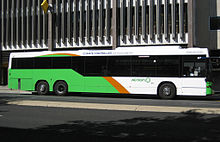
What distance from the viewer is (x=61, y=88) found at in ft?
60.4

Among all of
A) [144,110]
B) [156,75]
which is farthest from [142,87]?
[144,110]

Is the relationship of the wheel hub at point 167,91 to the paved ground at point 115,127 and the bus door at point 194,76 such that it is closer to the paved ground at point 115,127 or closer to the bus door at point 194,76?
the bus door at point 194,76

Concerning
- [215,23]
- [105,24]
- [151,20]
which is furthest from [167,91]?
[215,23]

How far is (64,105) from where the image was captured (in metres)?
11.8

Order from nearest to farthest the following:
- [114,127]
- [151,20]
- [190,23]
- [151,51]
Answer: [114,127]
[151,51]
[190,23]
[151,20]

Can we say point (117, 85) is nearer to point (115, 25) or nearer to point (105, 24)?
point (115, 25)

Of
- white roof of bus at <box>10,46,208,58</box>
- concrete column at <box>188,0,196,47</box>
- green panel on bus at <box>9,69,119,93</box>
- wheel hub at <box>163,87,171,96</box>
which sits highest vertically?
concrete column at <box>188,0,196,47</box>

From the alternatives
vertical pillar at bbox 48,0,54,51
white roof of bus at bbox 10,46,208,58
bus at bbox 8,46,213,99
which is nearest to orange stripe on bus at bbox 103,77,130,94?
bus at bbox 8,46,213,99

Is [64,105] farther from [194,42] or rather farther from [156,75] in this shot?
[194,42]

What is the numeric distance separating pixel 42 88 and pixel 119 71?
6.06 meters

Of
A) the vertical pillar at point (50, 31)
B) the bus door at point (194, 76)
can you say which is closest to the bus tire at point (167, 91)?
the bus door at point (194, 76)

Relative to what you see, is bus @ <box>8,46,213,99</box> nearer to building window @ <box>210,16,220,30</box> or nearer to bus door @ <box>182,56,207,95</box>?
bus door @ <box>182,56,207,95</box>

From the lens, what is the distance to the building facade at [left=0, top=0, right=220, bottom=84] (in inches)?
1032

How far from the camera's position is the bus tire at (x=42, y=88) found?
18.8 meters
